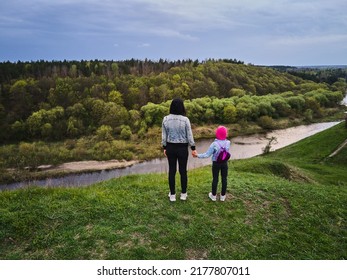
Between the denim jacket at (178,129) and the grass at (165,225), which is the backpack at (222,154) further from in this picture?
the grass at (165,225)

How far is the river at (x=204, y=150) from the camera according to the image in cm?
4394

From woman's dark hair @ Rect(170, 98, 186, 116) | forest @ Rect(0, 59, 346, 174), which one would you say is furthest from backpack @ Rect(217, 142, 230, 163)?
forest @ Rect(0, 59, 346, 174)

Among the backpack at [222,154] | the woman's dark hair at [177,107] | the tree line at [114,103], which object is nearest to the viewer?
the woman's dark hair at [177,107]

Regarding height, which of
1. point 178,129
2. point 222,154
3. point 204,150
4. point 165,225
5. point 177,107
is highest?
point 177,107

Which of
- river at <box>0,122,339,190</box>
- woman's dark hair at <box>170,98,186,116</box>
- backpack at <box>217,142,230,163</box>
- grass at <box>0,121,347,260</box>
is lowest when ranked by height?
river at <box>0,122,339,190</box>

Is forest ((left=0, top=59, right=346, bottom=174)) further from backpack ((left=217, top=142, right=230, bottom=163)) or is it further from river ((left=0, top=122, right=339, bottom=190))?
backpack ((left=217, top=142, right=230, bottom=163))

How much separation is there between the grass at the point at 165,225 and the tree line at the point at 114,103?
60404mm

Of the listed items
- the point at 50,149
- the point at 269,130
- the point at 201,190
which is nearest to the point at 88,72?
the point at 50,149

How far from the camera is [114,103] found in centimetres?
8575

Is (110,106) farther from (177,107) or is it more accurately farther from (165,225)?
(165,225)

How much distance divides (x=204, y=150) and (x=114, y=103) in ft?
124

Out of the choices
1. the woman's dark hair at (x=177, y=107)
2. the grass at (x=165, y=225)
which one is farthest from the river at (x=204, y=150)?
the woman's dark hair at (x=177, y=107)

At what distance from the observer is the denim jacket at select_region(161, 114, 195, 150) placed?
890cm

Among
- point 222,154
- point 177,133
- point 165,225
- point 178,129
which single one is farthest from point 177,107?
point 165,225
